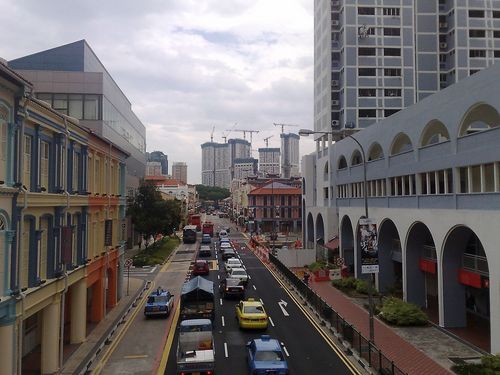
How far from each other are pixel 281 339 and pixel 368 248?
689 cm

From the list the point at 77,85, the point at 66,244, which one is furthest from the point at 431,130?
the point at 77,85

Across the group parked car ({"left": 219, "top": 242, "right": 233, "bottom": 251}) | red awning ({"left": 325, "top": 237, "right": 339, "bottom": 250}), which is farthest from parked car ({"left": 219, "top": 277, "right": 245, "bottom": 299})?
parked car ({"left": 219, "top": 242, "right": 233, "bottom": 251})

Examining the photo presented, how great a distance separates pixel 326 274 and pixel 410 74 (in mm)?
26567

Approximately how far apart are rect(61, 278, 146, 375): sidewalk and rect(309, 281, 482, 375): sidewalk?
13.8m

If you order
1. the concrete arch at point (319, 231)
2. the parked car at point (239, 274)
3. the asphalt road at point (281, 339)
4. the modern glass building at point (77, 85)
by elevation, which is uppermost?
the modern glass building at point (77, 85)

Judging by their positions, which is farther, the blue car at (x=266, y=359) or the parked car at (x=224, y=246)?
the parked car at (x=224, y=246)

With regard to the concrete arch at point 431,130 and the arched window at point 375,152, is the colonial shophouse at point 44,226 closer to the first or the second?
the concrete arch at point 431,130

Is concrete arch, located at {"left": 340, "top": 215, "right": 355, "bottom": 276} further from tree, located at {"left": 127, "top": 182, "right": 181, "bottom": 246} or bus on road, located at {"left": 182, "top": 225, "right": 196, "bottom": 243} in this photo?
bus on road, located at {"left": 182, "top": 225, "right": 196, "bottom": 243}

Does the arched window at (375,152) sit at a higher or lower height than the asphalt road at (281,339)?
higher

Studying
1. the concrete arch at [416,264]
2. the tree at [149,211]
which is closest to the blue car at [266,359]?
the concrete arch at [416,264]

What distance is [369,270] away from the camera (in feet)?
72.5

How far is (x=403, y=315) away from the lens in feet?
92.9

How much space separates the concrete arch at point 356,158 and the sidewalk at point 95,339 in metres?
24.8

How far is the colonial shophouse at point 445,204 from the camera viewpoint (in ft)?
77.4
